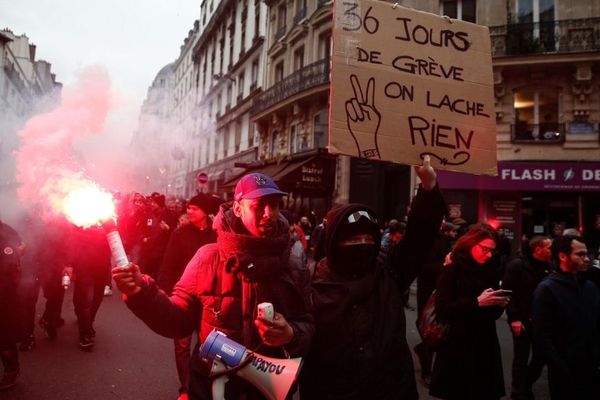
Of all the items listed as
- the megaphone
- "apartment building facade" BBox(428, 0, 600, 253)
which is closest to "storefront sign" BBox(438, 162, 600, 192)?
"apartment building facade" BBox(428, 0, 600, 253)

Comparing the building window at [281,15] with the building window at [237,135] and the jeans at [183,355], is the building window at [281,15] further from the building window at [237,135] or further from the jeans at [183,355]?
the jeans at [183,355]

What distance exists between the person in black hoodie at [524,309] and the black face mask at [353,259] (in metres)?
3.11

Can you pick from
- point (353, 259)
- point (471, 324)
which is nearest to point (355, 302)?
point (353, 259)

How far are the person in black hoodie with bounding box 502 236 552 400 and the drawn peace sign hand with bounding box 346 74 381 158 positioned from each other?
2.86m

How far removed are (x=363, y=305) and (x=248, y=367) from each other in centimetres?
58

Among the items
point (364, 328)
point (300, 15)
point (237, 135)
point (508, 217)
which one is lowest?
point (364, 328)

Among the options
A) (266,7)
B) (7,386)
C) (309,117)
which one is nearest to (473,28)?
(7,386)

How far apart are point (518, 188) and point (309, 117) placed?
899 cm

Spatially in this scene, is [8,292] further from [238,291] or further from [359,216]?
[359,216]

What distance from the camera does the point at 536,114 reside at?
14086 millimetres

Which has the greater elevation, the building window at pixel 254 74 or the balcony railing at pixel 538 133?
the building window at pixel 254 74

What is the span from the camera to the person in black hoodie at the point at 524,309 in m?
4.45

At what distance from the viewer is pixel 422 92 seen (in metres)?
2.80

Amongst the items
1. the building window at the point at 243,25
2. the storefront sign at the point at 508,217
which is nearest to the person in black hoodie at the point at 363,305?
the storefront sign at the point at 508,217
